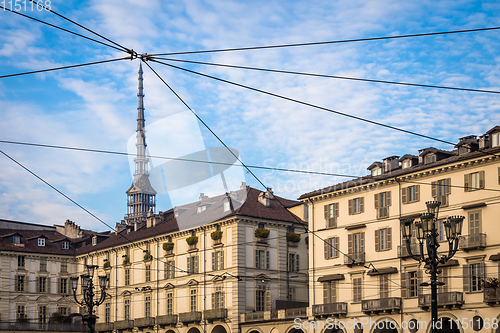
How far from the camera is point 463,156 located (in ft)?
139

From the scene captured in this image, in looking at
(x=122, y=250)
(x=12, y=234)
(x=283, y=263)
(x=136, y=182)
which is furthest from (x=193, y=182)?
(x=136, y=182)

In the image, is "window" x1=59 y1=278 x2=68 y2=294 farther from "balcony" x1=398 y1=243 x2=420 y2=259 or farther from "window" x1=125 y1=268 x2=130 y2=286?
"balcony" x1=398 y1=243 x2=420 y2=259

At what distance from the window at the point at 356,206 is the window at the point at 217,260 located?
1454 centimetres

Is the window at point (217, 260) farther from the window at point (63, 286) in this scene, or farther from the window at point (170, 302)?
the window at point (63, 286)

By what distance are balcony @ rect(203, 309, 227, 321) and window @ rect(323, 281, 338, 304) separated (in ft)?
34.4

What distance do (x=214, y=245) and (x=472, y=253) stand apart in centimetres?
2532

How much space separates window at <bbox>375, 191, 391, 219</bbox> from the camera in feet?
156

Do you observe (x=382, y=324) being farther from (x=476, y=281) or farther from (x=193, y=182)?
(x=193, y=182)

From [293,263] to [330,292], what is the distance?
421 inches

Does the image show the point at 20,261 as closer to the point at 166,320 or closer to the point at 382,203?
the point at 166,320

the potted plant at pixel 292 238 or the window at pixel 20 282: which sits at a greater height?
the potted plant at pixel 292 238

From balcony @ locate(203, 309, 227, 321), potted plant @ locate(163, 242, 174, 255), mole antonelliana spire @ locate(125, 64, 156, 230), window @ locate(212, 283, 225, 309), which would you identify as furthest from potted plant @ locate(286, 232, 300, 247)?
mole antonelliana spire @ locate(125, 64, 156, 230)

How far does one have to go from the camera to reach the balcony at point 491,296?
39.0 metres

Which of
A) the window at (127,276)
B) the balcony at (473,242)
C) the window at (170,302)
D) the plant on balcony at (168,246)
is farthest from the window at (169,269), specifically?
the balcony at (473,242)
